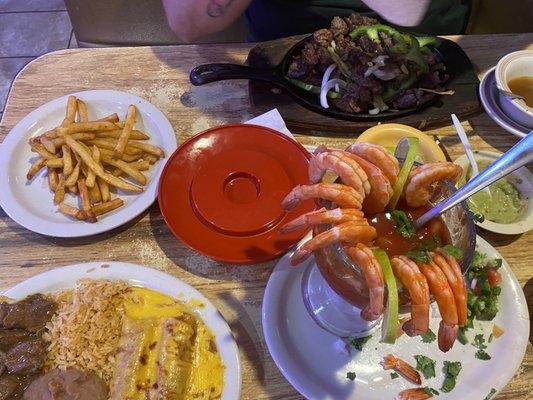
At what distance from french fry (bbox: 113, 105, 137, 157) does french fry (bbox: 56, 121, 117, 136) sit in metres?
0.07

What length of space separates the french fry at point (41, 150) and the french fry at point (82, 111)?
0.62 ft

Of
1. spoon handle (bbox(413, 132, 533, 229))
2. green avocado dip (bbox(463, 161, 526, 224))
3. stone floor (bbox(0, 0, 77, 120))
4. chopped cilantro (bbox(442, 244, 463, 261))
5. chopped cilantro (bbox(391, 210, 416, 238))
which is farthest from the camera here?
stone floor (bbox(0, 0, 77, 120))

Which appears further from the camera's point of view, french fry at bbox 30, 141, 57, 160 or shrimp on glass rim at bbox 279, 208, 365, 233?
french fry at bbox 30, 141, 57, 160

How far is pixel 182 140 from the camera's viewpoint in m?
1.98

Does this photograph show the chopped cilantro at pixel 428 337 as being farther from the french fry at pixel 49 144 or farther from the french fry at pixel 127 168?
the french fry at pixel 49 144

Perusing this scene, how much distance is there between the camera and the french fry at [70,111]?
1893mm

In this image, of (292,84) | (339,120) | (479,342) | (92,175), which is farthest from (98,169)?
(479,342)

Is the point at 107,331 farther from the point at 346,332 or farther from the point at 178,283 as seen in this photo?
the point at 346,332

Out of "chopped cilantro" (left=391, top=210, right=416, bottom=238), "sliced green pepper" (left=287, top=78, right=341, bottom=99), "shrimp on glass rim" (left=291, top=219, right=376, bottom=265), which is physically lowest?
"sliced green pepper" (left=287, top=78, right=341, bottom=99)

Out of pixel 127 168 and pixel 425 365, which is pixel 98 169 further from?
pixel 425 365

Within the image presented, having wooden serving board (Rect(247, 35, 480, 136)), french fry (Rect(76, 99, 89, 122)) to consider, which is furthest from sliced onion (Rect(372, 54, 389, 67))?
french fry (Rect(76, 99, 89, 122))

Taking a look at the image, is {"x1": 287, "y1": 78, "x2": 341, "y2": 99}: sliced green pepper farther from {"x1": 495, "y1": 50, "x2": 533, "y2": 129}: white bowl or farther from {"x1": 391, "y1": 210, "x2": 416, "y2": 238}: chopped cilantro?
{"x1": 391, "y1": 210, "x2": 416, "y2": 238}: chopped cilantro

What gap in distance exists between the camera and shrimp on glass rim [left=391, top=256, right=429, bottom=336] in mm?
1065

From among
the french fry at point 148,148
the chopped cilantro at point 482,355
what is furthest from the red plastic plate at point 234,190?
the chopped cilantro at point 482,355
